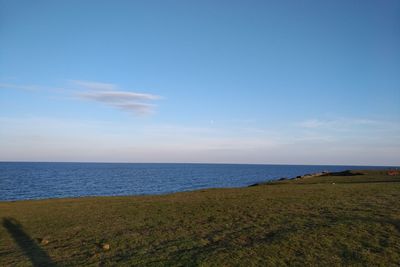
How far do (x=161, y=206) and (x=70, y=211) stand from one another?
5.85 meters

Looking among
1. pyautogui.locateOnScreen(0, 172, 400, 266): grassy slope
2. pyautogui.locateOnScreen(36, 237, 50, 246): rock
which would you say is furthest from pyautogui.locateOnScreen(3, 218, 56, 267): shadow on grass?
pyautogui.locateOnScreen(36, 237, 50, 246): rock

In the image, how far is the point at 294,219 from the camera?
16609mm

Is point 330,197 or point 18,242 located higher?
point 330,197

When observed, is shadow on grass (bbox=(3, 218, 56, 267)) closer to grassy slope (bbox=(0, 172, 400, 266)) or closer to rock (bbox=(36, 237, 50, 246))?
grassy slope (bbox=(0, 172, 400, 266))

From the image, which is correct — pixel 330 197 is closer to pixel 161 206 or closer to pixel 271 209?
pixel 271 209

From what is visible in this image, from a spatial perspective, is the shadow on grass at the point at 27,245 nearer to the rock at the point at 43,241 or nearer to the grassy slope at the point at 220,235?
the grassy slope at the point at 220,235

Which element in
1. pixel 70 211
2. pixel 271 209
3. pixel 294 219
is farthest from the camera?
pixel 70 211

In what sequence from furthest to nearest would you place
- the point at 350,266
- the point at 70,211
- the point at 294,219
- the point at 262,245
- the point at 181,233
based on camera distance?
the point at 70,211
the point at 294,219
the point at 181,233
the point at 262,245
the point at 350,266

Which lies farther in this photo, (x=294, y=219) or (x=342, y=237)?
(x=294, y=219)

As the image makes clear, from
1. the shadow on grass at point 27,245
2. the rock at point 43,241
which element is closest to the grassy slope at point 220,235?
the shadow on grass at point 27,245

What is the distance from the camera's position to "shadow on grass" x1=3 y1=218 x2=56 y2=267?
1180 centimetres

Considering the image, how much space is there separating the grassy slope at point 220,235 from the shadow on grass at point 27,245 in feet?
0.13

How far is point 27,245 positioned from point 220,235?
7.63 meters

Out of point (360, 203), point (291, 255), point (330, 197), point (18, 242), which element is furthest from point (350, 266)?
point (330, 197)
